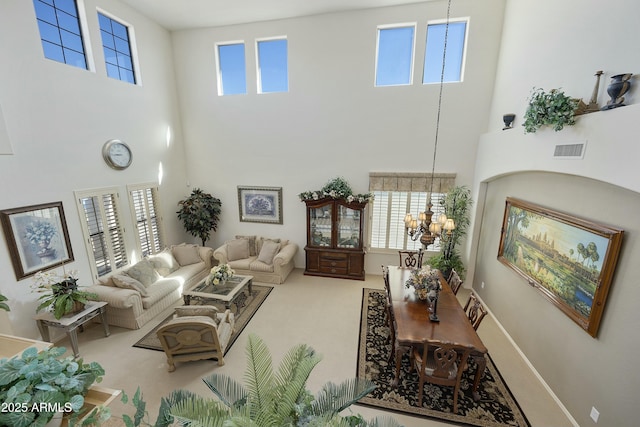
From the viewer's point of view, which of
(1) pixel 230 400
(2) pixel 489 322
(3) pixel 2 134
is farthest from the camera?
(2) pixel 489 322

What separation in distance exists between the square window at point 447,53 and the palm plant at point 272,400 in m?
6.02

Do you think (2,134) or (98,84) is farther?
(98,84)

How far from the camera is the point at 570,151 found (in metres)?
3.07

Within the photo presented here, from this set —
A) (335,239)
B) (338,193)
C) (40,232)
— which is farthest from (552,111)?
(40,232)

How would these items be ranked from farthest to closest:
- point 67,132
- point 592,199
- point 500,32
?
point 500,32
point 67,132
point 592,199

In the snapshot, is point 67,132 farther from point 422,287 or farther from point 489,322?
point 489,322

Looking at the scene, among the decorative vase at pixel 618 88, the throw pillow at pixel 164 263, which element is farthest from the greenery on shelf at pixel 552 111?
the throw pillow at pixel 164 263

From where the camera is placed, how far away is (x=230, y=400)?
2.12 m

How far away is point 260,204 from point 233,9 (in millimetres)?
4466

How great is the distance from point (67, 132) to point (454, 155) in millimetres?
7568

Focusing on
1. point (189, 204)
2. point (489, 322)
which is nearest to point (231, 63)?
point (189, 204)

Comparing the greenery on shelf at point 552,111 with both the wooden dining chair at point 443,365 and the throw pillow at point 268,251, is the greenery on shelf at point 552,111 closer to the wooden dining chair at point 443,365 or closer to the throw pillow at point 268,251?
the wooden dining chair at point 443,365

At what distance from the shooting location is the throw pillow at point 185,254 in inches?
250

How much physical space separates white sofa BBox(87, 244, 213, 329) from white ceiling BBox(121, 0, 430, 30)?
5.36m
